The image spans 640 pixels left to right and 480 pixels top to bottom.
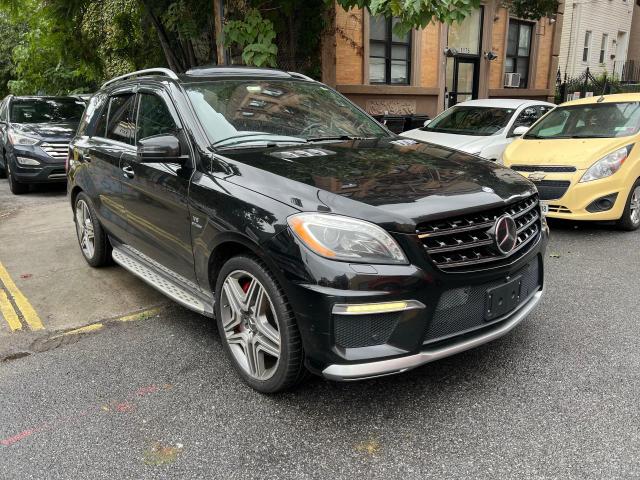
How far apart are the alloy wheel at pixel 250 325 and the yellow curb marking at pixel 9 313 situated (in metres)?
2.02

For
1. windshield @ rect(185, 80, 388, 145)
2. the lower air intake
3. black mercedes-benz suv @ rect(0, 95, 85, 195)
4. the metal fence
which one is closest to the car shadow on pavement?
black mercedes-benz suv @ rect(0, 95, 85, 195)

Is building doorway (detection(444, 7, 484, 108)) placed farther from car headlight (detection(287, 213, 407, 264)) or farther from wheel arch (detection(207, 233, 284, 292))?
car headlight (detection(287, 213, 407, 264))

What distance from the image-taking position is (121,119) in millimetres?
4480

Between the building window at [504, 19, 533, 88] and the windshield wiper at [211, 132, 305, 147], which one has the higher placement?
the building window at [504, 19, 533, 88]

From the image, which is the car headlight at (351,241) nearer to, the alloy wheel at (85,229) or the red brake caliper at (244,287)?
the red brake caliper at (244,287)

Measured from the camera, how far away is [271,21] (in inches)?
347

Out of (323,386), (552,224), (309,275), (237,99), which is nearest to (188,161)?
(237,99)

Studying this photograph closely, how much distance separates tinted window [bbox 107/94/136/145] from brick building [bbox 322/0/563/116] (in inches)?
289

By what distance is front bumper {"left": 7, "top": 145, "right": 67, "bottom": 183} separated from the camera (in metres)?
9.66

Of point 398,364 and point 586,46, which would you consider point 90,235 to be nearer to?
point 398,364

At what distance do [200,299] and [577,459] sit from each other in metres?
2.25

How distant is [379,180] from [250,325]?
1.06 meters

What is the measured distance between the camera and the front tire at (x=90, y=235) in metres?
5.04

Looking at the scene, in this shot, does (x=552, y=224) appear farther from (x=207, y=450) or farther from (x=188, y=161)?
(x=207, y=450)
